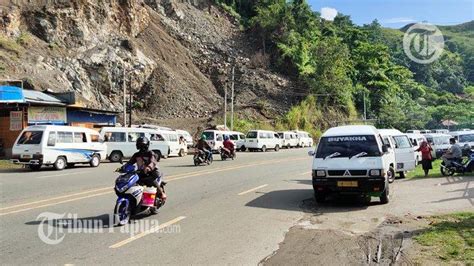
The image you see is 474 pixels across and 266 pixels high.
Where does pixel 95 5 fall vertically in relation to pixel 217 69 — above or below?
above

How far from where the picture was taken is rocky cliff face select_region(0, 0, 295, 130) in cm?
4391

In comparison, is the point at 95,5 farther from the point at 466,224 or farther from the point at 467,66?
the point at 467,66

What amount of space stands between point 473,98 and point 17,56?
319 ft

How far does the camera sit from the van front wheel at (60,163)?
20688 millimetres

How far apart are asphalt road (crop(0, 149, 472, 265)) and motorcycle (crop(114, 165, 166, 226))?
0.23m

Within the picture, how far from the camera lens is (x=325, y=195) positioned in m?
11.1

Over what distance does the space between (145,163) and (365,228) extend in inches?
176

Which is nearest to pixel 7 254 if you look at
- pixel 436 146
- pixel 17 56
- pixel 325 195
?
pixel 325 195

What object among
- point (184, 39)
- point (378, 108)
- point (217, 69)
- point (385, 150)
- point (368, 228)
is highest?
point (184, 39)

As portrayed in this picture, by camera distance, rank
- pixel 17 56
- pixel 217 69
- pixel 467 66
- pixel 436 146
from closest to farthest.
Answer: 1. pixel 436 146
2. pixel 17 56
3. pixel 217 69
4. pixel 467 66

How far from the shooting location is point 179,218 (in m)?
8.91

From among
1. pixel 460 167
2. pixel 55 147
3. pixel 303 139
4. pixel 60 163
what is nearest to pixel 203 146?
pixel 60 163

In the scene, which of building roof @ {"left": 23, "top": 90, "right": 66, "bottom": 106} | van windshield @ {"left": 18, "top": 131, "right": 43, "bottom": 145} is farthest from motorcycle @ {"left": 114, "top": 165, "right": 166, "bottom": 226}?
building roof @ {"left": 23, "top": 90, "right": 66, "bottom": 106}

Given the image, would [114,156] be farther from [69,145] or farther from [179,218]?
[179,218]
